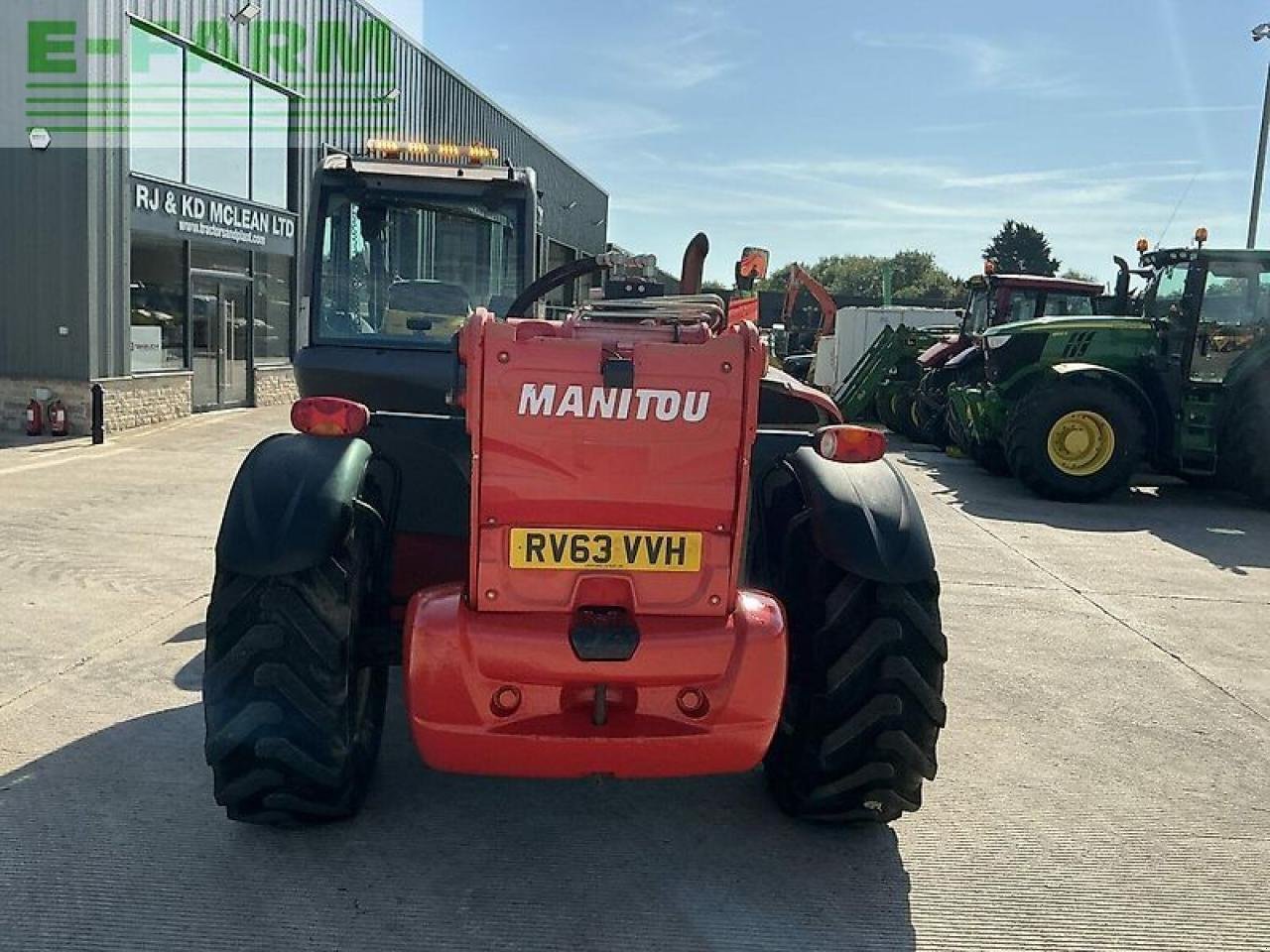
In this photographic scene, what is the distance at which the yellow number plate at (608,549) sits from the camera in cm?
324

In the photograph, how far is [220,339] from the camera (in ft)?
58.9

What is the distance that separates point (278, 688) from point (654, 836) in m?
1.32

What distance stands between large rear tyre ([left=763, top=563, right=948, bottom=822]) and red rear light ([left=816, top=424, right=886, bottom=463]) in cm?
37

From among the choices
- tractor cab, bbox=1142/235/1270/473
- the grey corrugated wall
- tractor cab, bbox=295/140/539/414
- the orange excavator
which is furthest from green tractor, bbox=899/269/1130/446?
tractor cab, bbox=295/140/539/414

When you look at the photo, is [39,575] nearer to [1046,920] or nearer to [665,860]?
[665,860]

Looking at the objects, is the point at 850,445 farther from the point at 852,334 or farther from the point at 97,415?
the point at 852,334

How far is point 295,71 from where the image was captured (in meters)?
19.3

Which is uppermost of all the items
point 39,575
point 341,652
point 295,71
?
point 295,71

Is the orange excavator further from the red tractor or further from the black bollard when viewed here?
the red tractor

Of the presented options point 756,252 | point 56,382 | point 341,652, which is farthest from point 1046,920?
point 56,382

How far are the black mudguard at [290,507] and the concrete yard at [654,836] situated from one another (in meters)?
0.94

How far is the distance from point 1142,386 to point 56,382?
1259 cm

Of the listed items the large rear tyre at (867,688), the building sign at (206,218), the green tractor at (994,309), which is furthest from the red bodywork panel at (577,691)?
the green tractor at (994,309)

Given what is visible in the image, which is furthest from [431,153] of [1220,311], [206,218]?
[206,218]
